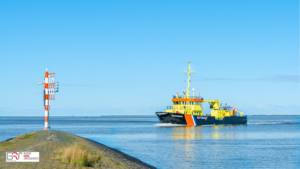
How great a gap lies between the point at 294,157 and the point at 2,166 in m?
20.6

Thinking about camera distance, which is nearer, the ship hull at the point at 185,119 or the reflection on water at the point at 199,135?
the reflection on water at the point at 199,135

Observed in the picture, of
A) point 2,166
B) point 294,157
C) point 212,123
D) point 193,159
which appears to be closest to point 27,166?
→ point 2,166

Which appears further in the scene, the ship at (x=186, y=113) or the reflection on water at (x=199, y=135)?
the ship at (x=186, y=113)

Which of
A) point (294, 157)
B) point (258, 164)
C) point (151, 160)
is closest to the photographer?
point (258, 164)

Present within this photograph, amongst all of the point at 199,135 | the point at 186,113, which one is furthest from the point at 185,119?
the point at 199,135

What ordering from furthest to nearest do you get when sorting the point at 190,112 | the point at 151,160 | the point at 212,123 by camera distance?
the point at 212,123, the point at 190,112, the point at 151,160

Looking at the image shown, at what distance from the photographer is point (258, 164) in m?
21.8

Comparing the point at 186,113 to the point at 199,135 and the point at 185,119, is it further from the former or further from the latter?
the point at 199,135

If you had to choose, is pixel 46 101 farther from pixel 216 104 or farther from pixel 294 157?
pixel 216 104

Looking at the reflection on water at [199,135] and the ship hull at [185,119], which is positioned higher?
the ship hull at [185,119]

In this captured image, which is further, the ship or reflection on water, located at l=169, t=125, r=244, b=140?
the ship

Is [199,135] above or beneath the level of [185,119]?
beneath

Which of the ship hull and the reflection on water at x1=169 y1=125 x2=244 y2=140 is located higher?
the ship hull

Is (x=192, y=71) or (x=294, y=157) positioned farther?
(x=192, y=71)
